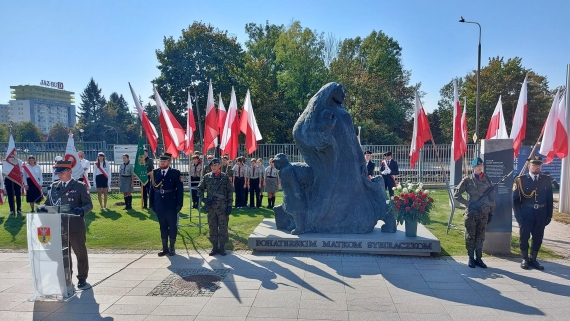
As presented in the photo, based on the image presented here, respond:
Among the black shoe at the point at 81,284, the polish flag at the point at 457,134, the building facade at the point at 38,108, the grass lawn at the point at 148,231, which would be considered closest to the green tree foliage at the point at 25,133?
the building facade at the point at 38,108

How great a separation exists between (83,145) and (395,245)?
1718 cm

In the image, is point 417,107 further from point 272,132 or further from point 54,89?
point 54,89

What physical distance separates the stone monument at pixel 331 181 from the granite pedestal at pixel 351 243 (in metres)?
0.35

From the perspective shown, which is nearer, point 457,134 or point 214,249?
point 214,249

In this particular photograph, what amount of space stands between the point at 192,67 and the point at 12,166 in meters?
20.0

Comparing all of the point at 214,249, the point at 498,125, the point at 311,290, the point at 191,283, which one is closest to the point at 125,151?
the point at 214,249

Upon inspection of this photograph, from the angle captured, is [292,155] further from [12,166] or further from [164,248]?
[164,248]

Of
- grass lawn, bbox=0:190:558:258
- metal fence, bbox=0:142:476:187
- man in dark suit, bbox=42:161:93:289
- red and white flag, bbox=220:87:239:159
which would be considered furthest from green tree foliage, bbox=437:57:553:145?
man in dark suit, bbox=42:161:93:289

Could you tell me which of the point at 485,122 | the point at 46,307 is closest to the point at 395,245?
the point at 46,307

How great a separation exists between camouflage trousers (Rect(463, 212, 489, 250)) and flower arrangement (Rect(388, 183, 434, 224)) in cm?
86

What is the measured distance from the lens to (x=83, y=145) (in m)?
19.0

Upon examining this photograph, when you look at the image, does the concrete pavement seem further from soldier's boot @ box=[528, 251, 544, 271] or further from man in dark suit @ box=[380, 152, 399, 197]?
man in dark suit @ box=[380, 152, 399, 197]

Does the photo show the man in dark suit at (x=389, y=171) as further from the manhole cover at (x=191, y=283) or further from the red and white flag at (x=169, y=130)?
the manhole cover at (x=191, y=283)

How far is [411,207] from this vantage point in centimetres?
768
